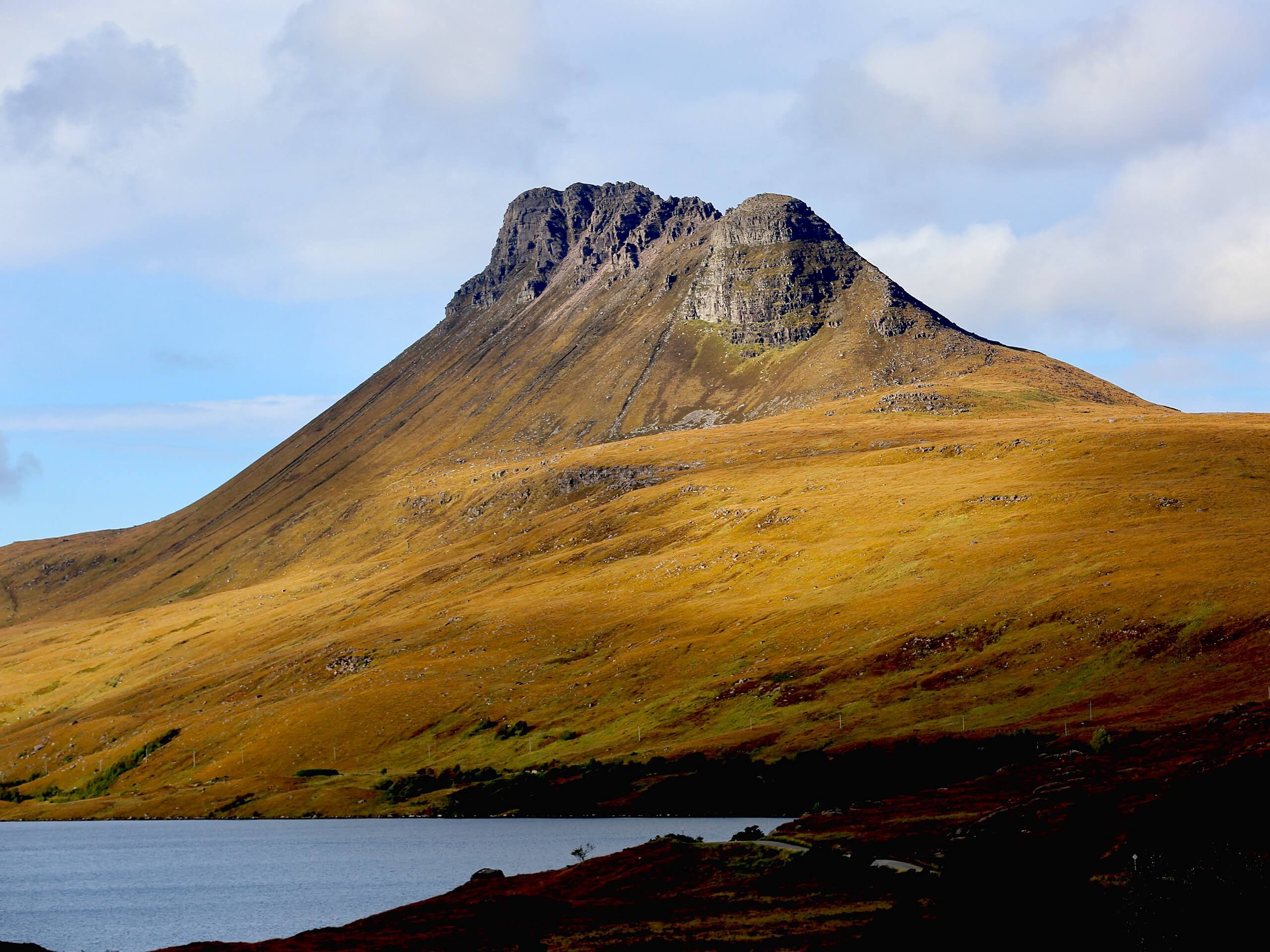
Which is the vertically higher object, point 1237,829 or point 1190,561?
point 1190,561

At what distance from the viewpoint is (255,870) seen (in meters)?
130

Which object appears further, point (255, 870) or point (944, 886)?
point (255, 870)

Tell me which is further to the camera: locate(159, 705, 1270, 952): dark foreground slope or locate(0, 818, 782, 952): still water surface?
locate(0, 818, 782, 952): still water surface

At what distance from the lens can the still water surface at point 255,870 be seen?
318 feet

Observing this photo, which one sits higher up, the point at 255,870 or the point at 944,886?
the point at 944,886

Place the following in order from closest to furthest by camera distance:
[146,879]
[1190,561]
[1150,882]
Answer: [1150,882]
[146,879]
[1190,561]

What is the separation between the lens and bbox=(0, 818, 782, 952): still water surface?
96.9m

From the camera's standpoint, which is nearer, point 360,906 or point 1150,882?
point 1150,882

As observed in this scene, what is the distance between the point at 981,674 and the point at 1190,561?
41.1 m

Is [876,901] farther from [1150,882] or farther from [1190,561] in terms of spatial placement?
[1190,561]

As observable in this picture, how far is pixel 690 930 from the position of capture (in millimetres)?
57469

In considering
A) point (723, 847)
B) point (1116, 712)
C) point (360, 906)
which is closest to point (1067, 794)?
point (723, 847)

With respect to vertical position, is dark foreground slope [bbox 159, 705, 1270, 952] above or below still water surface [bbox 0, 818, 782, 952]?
above

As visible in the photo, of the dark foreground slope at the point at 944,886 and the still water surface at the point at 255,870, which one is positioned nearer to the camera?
the dark foreground slope at the point at 944,886
